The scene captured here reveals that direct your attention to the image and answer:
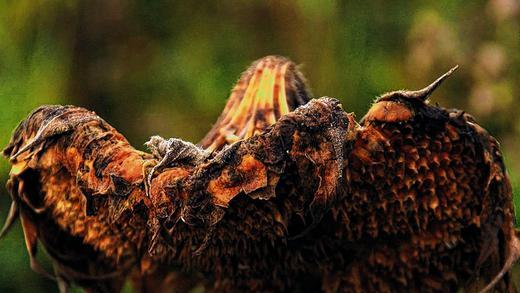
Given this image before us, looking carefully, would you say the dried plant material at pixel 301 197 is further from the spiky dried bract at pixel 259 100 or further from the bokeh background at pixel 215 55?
the bokeh background at pixel 215 55

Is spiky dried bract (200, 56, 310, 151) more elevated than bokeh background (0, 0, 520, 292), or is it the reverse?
spiky dried bract (200, 56, 310, 151)

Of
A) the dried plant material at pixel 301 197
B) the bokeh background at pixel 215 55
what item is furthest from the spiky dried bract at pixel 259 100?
the bokeh background at pixel 215 55

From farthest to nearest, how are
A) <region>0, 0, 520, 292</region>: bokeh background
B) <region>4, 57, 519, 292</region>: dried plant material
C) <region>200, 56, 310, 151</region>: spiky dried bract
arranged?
<region>0, 0, 520, 292</region>: bokeh background, <region>200, 56, 310, 151</region>: spiky dried bract, <region>4, 57, 519, 292</region>: dried plant material

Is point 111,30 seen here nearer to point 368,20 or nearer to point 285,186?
point 368,20

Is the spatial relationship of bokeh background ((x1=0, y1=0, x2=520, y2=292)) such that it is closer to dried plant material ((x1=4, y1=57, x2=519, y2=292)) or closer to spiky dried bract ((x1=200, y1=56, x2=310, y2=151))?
spiky dried bract ((x1=200, y1=56, x2=310, y2=151))

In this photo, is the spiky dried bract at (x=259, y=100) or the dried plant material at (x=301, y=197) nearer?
the dried plant material at (x=301, y=197)

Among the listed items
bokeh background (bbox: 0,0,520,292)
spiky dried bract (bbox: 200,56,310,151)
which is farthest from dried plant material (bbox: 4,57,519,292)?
bokeh background (bbox: 0,0,520,292)
